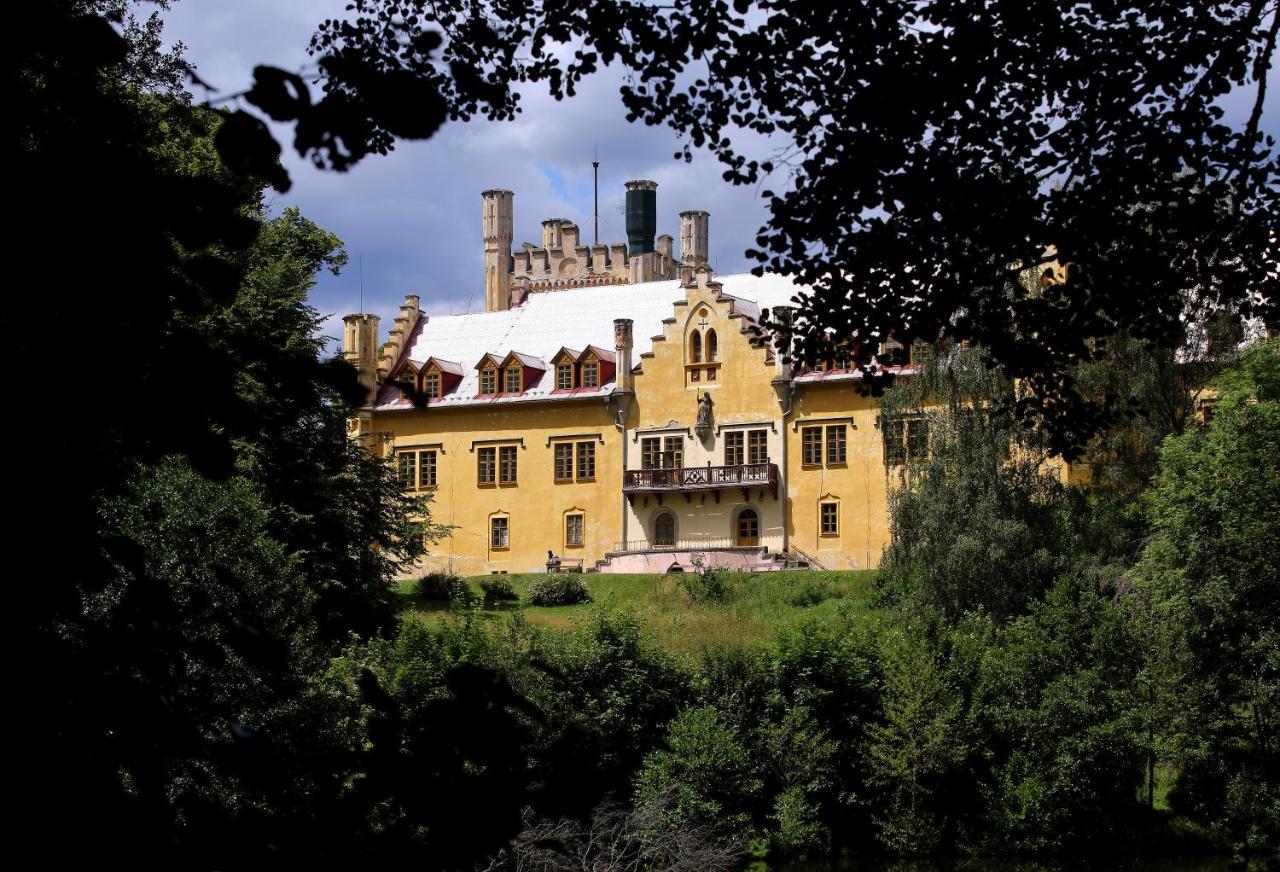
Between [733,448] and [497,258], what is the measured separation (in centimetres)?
3303

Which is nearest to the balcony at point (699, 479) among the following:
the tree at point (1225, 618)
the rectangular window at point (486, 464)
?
the rectangular window at point (486, 464)

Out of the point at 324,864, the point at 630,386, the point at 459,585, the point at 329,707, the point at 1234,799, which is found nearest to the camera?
the point at 324,864

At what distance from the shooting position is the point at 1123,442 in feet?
128

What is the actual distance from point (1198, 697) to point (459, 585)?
21510mm

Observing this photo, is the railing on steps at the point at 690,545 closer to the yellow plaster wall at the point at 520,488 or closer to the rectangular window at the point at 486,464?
the yellow plaster wall at the point at 520,488

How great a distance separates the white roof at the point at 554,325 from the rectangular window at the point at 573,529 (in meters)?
4.01

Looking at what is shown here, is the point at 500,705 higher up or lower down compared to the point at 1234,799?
higher up

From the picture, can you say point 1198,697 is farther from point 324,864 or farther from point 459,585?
point 324,864

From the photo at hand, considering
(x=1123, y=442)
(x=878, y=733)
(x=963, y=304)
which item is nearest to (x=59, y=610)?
(x=963, y=304)

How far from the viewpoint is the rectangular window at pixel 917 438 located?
4134 centimetres

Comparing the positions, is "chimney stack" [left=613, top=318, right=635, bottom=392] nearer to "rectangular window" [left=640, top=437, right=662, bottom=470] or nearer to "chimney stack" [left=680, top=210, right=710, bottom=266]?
"rectangular window" [left=640, top=437, right=662, bottom=470]

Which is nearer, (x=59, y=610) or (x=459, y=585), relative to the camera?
(x=59, y=610)

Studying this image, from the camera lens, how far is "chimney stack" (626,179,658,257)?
93.3 m

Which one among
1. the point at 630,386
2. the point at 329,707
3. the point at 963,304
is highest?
the point at 630,386
